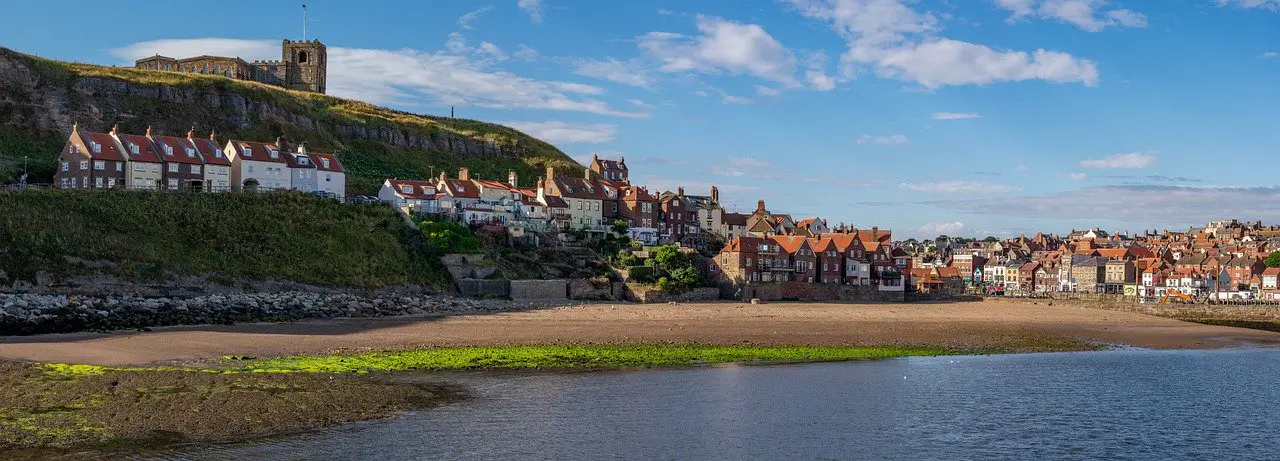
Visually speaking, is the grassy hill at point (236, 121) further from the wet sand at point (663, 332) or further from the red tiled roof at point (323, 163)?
the wet sand at point (663, 332)

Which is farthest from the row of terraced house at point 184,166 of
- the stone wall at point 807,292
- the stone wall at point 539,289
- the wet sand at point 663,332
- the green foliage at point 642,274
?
the stone wall at point 807,292

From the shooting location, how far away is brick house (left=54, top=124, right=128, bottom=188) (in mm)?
73312

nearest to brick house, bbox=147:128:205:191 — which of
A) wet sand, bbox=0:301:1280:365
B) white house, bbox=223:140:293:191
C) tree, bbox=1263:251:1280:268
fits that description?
white house, bbox=223:140:293:191

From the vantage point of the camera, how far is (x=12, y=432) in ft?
72.6

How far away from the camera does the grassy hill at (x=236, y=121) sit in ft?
324

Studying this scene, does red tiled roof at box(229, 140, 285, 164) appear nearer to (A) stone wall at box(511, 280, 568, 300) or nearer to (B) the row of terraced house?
(B) the row of terraced house

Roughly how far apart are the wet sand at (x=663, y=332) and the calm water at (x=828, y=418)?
10.0m

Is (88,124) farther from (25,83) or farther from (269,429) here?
(269,429)

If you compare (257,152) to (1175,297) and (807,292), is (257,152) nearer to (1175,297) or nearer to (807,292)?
(807,292)

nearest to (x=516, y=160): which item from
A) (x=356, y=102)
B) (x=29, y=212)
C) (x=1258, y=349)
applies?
(x=356, y=102)

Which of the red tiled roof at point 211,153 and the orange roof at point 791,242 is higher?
the red tiled roof at point 211,153

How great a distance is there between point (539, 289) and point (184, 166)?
30.6 m

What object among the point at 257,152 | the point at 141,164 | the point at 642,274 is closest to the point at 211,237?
the point at 141,164

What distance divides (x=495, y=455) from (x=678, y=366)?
16609 mm
